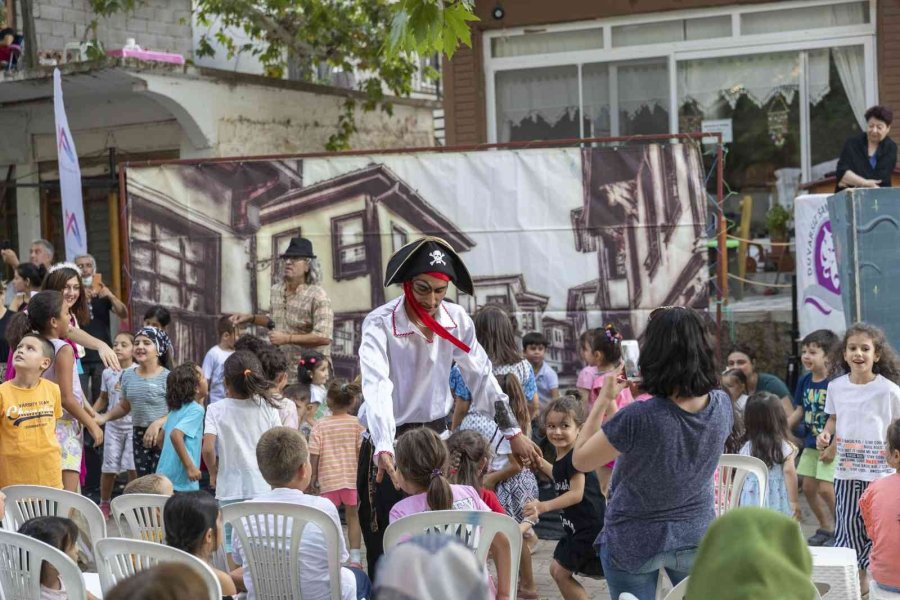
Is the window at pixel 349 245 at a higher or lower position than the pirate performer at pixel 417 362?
higher

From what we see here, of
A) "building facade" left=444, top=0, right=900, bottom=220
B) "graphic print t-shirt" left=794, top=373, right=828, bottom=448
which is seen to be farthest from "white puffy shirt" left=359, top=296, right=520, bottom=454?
"building facade" left=444, top=0, right=900, bottom=220

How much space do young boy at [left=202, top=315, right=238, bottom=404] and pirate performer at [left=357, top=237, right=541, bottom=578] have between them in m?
4.05

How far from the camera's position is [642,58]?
1395cm

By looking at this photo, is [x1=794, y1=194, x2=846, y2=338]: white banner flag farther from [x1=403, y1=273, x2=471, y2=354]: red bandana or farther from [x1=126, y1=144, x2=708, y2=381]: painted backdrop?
[x1=403, y1=273, x2=471, y2=354]: red bandana

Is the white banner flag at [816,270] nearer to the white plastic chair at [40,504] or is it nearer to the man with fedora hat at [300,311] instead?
the man with fedora hat at [300,311]

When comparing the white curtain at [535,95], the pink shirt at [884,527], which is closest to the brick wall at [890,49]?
the white curtain at [535,95]

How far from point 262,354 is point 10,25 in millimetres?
8923

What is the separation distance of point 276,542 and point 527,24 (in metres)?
10.2

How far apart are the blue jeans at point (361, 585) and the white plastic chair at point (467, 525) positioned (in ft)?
2.12

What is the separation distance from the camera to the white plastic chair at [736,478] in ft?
18.2

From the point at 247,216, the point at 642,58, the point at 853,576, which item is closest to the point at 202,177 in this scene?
the point at 247,216

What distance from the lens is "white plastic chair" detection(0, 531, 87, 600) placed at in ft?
14.3

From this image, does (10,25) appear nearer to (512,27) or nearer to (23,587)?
(512,27)

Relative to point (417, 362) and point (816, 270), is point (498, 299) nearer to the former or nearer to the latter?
point (816, 270)
